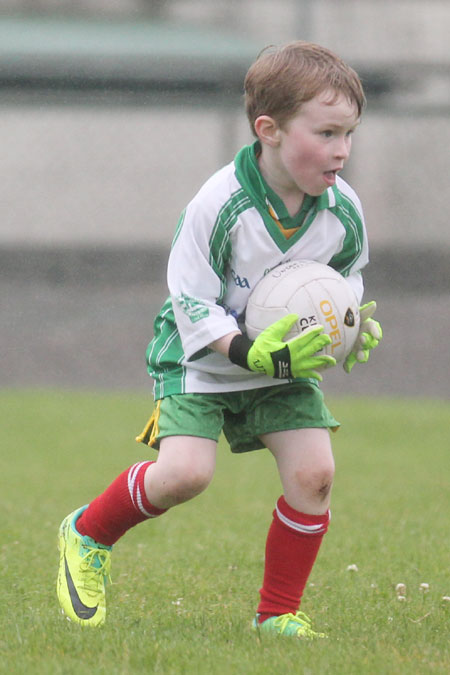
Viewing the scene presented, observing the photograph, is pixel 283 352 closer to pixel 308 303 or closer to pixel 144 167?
pixel 308 303

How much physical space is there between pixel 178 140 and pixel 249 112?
9.23 meters

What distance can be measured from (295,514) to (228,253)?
0.85 meters

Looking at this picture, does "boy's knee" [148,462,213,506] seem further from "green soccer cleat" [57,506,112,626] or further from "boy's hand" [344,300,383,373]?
"boy's hand" [344,300,383,373]

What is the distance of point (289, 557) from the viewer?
11.5 ft

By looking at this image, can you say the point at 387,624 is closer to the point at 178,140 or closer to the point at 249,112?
the point at 249,112

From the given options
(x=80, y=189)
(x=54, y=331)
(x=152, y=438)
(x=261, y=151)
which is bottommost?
(x=54, y=331)

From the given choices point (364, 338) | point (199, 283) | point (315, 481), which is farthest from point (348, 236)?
point (315, 481)

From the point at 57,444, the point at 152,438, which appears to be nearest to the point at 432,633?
the point at 152,438

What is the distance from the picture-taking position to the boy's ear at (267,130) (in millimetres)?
3367

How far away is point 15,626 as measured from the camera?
10.6 feet

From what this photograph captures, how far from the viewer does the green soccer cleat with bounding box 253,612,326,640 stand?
10.6 feet

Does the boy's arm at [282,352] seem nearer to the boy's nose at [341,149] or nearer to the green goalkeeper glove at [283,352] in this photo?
the green goalkeeper glove at [283,352]

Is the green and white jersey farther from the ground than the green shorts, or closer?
farther from the ground

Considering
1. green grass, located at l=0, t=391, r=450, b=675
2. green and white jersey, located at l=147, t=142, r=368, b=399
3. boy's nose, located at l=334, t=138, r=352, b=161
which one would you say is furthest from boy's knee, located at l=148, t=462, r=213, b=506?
boy's nose, located at l=334, t=138, r=352, b=161
